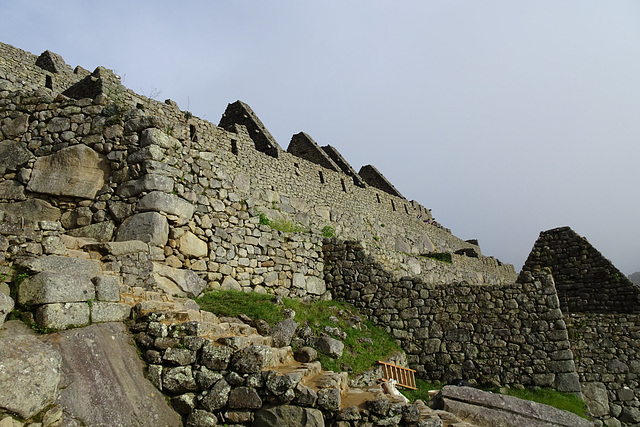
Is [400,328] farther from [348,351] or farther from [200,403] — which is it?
[200,403]

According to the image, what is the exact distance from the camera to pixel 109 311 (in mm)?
5711

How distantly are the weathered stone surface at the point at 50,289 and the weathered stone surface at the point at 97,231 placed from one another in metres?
2.85

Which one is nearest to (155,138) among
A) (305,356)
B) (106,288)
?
(106,288)

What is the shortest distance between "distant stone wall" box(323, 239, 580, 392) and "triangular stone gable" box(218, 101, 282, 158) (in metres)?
8.76

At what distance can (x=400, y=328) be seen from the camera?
11492mm

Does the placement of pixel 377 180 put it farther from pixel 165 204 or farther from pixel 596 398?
pixel 165 204

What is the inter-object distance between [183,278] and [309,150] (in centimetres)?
1624

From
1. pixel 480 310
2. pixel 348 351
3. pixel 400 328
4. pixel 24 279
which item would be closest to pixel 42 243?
pixel 24 279

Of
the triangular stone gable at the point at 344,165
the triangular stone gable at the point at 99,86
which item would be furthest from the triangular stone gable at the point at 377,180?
the triangular stone gable at the point at 99,86

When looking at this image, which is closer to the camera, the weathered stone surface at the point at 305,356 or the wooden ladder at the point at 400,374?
the weathered stone surface at the point at 305,356

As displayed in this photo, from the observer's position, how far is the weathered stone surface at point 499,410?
7922mm

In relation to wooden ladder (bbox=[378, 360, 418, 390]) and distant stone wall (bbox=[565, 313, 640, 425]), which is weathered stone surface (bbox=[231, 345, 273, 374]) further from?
distant stone wall (bbox=[565, 313, 640, 425])

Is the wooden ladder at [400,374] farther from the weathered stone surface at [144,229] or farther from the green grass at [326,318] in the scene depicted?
the weathered stone surface at [144,229]

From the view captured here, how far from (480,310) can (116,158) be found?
30.7ft
